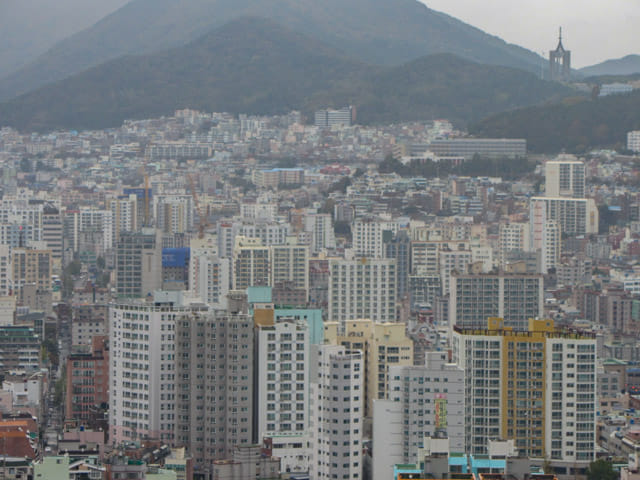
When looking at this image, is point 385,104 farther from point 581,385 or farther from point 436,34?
point 581,385

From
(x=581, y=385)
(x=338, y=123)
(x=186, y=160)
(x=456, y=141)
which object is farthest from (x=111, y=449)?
(x=338, y=123)

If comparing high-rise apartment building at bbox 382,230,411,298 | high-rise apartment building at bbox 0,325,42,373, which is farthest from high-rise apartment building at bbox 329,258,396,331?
high-rise apartment building at bbox 0,325,42,373

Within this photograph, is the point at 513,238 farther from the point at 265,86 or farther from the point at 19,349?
the point at 265,86

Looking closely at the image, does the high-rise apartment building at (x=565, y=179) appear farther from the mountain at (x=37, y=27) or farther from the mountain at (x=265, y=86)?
the mountain at (x=37, y=27)

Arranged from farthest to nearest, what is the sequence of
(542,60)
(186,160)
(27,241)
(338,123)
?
(542,60), (338,123), (186,160), (27,241)

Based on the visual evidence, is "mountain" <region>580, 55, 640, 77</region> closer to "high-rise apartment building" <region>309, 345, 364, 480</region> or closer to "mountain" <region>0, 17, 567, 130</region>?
"mountain" <region>0, 17, 567, 130</region>

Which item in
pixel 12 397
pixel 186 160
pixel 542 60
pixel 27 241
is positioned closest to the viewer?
pixel 12 397
